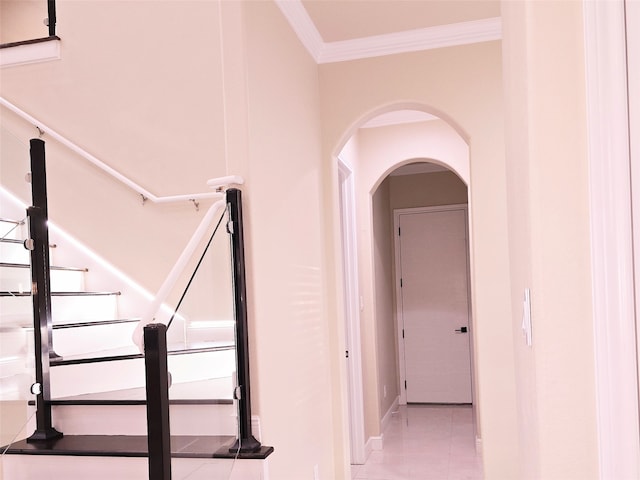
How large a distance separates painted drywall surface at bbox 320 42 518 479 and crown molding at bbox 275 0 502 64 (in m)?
0.05

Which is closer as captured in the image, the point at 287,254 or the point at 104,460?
the point at 104,460

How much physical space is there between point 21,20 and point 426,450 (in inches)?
190

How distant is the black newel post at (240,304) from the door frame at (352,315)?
91.1 inches

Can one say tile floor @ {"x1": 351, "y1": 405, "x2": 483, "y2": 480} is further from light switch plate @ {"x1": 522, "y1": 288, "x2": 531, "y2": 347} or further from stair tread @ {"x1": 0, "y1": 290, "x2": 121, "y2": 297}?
light switch plate @ {"x1": 522, "y1": 288, "x2": 531, "y2": 347}

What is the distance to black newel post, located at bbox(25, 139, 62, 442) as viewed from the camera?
2568mm

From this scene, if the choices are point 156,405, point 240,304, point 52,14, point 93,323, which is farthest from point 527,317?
point 52,14

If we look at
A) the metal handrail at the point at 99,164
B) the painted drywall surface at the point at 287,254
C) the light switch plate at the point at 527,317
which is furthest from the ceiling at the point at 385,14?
the light switch plate at the point at 527,317

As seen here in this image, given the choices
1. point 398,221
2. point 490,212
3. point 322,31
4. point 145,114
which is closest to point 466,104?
point 490,212

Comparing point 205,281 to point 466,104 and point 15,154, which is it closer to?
point 15,154

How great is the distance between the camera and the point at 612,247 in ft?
3.60

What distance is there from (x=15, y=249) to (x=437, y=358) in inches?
220

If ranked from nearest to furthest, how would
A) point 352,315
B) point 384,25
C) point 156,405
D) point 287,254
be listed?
1. point 156,405
2. point 287,254
3. point 384,25
4. point 352,315

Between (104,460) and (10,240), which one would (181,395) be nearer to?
(104,460)

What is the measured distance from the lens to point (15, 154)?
103 inches
